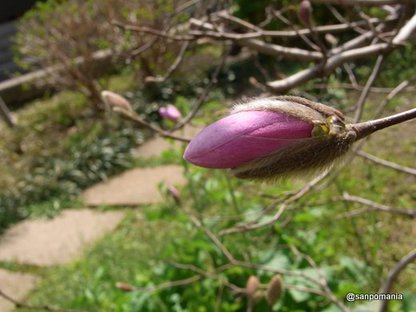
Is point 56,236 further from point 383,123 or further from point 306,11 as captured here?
point 383,123

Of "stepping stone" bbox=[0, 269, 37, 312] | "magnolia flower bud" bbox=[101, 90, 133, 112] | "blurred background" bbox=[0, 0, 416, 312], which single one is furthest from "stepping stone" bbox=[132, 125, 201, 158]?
"magnolia flower bud" bbox=[101, 90, 133, 112]

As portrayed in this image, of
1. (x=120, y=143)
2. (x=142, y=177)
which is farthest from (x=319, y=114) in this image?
(x=120, y=143)

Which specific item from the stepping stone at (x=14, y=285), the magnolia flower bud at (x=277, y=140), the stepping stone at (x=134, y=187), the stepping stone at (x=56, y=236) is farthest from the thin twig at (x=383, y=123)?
the stepping stone at (x=134, y=187)

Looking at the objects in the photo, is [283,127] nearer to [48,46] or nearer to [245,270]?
[245,270]

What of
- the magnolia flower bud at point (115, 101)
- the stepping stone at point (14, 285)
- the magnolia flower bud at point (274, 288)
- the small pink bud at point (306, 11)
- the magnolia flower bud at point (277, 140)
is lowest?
the stepping stone at point (14, 285)

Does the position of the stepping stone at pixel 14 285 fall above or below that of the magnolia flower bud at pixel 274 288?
below

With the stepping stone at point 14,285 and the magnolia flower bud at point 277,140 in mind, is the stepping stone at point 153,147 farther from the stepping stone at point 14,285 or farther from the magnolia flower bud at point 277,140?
the magnolia flower bud at point 277,140
